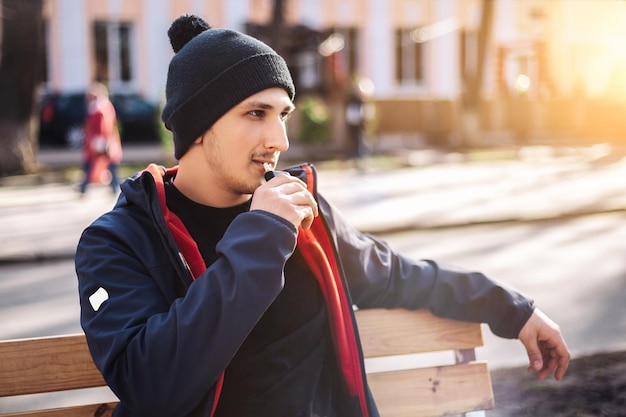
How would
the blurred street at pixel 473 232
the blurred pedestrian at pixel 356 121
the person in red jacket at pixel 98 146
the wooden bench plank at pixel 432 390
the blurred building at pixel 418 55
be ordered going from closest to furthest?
the wooden bench plank at pixel 432 390, the blurred street at pixel 473 232, the person in red jacket at pixel 98 146, the blurred pedestrian at pixel 356 121, the blurred building at pixel 418 55

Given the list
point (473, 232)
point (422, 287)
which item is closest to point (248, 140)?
point (422, 287)

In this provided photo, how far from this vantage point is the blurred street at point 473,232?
6.30 metres

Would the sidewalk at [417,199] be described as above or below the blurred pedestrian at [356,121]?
below

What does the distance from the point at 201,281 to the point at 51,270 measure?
7054mm

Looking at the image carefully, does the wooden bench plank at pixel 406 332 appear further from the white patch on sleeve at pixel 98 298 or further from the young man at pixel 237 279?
the white patch on sleeve at pixel 98 298

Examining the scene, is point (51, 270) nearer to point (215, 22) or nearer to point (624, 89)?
point (215, 22)

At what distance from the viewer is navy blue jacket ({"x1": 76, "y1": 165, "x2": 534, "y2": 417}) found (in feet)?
6.02

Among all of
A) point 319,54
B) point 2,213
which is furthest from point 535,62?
point 2,213

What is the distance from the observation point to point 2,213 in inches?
499

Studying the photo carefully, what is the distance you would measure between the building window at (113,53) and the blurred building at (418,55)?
0.12 ft

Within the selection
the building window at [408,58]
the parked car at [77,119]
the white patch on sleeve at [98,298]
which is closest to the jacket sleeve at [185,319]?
the white patch on sleeve at [98,298]

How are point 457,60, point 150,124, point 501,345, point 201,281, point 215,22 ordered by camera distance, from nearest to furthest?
point 201,281
point 501,345
point 150,124
point 215,22
point 457,60

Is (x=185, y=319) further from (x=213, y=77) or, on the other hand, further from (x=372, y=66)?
(x=372, y=66)

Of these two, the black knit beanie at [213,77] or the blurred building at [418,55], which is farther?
the blurred building at [418,55]
